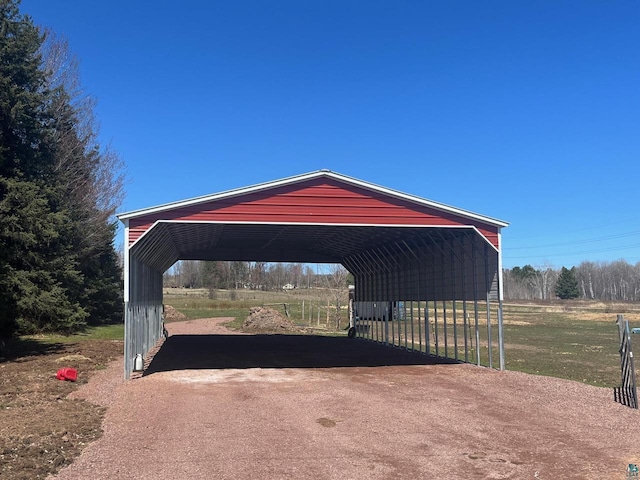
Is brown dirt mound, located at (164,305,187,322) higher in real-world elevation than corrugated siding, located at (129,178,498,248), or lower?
lower

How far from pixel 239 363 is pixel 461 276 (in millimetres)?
6906

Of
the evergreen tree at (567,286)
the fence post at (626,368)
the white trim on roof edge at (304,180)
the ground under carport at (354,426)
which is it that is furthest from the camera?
the evergreen tree at (567,286)

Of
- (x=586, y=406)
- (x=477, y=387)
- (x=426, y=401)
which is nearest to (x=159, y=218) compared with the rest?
(x=426, y=401)

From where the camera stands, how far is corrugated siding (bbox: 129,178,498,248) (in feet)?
44.3

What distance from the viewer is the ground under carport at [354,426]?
667 cm

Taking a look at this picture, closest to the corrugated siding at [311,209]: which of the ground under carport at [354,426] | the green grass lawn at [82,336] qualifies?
the ground under carport at [354,426]

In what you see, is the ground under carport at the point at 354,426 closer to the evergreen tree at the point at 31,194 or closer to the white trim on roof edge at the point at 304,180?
the white trim on roof edge at the point at 304,180

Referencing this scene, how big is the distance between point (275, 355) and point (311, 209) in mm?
7062

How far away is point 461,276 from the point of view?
56.1ft

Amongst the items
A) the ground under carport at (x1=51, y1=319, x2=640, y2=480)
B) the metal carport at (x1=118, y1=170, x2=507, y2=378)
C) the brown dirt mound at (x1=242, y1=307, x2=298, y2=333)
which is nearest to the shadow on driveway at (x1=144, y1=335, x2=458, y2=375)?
the ground under carport at (x1=51, y1=319, x2=640, y2=480)

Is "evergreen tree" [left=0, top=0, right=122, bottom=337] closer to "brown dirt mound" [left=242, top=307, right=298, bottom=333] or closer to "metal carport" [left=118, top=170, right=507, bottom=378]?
"metal carport" [left=118, top=170, right=507, bottom=378]

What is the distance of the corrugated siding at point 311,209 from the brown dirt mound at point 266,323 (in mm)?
19939

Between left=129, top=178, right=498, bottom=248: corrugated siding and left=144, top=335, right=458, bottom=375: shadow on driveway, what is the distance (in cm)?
424

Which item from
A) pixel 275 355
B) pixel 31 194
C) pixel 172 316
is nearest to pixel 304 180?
pixel 275 355
